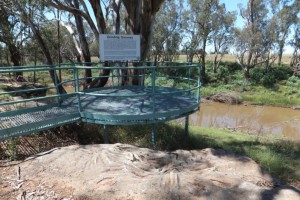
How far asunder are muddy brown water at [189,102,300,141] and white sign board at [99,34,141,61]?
35.1ft

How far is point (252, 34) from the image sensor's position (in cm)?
3544

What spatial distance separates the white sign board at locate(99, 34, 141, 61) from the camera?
317 inches

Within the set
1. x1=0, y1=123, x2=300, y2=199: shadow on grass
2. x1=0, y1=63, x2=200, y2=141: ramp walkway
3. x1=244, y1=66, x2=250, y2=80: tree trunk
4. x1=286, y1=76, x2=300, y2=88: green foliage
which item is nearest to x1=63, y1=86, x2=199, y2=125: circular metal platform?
x1=0, y1=63, x2=200, y2=141: ramp walkway

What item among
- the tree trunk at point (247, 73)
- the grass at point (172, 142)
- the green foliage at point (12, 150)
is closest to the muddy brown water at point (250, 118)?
the tree trunk at point (247, 73)

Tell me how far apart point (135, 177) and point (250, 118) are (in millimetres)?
20822

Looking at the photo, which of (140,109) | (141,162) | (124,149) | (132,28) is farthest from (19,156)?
(132,28)

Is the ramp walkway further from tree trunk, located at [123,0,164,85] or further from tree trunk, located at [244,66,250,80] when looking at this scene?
tree trunk, located at [244,66,250,80]

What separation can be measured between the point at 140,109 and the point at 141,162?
2.44 metres

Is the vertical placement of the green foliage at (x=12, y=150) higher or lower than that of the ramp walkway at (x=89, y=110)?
lower

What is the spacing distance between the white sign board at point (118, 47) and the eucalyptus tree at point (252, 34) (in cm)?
3028

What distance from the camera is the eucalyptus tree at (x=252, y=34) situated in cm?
3562

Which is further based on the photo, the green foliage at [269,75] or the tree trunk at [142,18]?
the green foliage at [269,75]

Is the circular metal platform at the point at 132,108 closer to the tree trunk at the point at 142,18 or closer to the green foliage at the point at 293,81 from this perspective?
the tree trunk at the point at 142,18

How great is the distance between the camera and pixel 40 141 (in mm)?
6391
